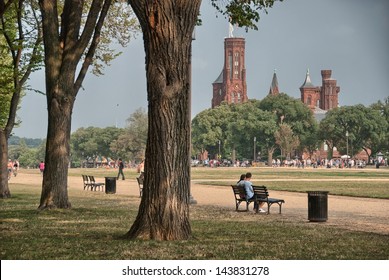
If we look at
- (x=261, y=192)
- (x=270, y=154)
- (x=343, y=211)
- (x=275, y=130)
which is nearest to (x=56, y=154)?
(x=261, y=192)

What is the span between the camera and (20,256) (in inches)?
446

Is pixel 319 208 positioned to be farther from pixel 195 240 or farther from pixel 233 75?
pixel 233 75

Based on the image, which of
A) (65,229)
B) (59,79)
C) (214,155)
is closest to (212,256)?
(65,229)

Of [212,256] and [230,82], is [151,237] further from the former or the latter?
[230,82]

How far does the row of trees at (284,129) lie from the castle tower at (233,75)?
36.8 metres

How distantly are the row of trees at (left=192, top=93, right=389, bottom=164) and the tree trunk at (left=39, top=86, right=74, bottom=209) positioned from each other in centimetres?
10332

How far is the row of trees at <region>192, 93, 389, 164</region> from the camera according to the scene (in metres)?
128

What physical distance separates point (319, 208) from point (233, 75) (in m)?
173

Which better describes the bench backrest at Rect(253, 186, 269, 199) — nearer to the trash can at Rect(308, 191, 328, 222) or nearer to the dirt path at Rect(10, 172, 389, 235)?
the dirt path at Rect(10, 172, 389, 235)

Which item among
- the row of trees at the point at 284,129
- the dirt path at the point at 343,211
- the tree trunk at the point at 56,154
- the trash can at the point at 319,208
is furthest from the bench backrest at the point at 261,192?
the row of trees at the point at 284,129

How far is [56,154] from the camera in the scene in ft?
71.0

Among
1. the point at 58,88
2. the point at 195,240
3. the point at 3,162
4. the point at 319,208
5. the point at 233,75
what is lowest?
the point at 195,240

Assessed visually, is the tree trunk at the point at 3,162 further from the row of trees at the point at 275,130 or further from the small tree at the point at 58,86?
the row of trees at the point at 275,130
